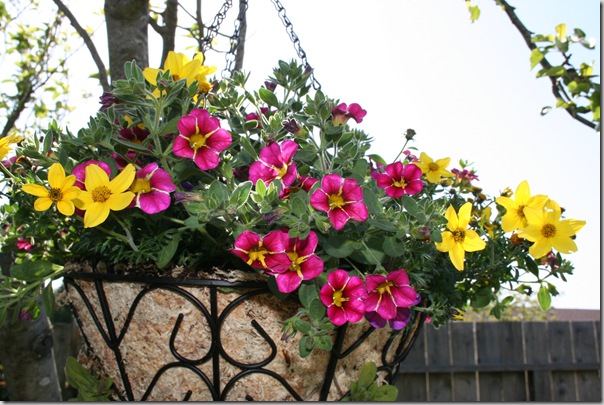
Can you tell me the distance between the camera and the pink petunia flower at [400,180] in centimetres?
76

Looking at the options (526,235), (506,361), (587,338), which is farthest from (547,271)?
(587,338)

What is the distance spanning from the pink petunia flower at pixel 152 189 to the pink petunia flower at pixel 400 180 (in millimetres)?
261

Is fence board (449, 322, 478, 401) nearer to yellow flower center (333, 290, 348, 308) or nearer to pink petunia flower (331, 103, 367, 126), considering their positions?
pink petunia flower (331, 103, 367, 126)

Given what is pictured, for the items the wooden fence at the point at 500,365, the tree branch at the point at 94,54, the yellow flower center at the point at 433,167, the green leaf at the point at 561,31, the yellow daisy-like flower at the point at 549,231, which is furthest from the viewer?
the wooden fence at the point at 500,365

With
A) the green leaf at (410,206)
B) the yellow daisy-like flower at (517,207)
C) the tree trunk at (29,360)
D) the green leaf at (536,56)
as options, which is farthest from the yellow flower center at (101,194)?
the tree trunk at (29,360)

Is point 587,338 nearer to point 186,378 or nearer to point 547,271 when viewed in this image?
point 547,271

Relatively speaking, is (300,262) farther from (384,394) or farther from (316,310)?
(384,394)

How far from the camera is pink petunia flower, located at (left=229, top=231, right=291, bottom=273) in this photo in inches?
25.2

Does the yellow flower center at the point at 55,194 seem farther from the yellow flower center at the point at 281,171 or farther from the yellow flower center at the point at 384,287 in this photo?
the yellow flower center at the point at 384,287

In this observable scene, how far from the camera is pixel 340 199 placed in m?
0.66

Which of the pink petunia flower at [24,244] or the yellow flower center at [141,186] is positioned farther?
the pink petunia flower at [24,244]

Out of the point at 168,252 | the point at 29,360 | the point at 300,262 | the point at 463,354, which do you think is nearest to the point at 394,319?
the point at 300,262

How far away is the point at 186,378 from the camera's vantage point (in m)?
0.73

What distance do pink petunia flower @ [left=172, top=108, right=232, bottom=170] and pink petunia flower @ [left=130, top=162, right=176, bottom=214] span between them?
1.4 inches
